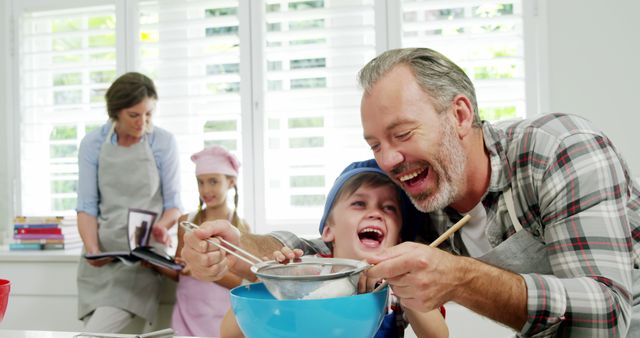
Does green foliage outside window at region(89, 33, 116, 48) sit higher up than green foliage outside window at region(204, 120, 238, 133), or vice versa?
green foliage outside window at region(89, 33, 116, 48)

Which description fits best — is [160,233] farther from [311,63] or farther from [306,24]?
[306,24]

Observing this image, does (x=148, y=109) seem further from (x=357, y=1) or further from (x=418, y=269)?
(x=418, y=269)

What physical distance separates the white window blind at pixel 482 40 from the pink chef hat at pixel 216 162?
3.28 feet

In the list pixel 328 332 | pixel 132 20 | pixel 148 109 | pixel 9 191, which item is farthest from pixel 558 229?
pixel 9 191

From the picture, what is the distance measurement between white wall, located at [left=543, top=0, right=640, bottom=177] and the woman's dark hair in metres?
1.83

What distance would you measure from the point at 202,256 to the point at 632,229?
912mm

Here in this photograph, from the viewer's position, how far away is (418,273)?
977 millimetres

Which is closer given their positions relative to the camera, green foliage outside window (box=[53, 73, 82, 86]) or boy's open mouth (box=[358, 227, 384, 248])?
boy's open mouth (box=[358, 227, 384, 248])

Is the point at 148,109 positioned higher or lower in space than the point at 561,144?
higher

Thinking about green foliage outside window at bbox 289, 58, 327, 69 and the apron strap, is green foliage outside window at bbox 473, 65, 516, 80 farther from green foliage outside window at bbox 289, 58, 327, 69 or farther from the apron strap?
the apron strap

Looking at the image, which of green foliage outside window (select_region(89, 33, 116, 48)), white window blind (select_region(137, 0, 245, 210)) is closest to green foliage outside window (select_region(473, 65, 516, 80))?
white window blind (select_region(137, 0, 245, 210))

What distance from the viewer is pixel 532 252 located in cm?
130

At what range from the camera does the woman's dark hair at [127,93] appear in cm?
271

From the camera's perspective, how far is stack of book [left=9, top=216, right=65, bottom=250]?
123 inches
